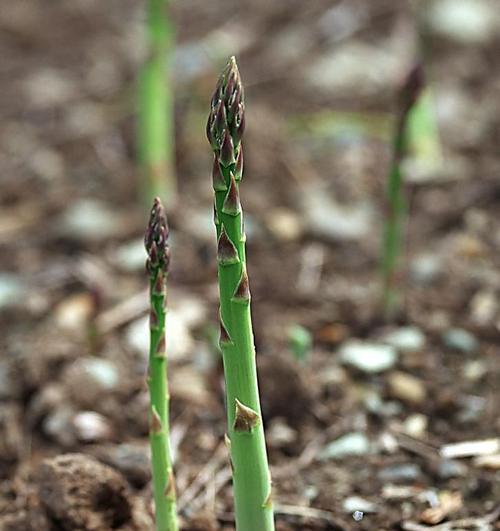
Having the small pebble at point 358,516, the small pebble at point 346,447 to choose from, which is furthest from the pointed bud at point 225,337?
the small pebble at point 346,447

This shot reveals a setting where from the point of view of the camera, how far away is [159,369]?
160 centimetres

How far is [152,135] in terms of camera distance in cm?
294

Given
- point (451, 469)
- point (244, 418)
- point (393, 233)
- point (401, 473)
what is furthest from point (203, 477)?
point (393, 233)

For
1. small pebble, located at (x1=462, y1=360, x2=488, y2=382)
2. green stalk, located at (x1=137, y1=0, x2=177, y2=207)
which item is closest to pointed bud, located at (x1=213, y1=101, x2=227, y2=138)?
small pebble, located at (x1=462, y1=360, x2=488, y2=382)

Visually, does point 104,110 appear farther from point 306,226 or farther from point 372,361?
point 372,361

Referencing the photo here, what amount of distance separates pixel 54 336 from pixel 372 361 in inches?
32.4

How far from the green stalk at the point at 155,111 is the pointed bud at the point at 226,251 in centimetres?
149

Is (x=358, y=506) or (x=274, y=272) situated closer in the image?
(x=358, y=506)

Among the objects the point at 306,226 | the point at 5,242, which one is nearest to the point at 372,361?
the point at 306,226

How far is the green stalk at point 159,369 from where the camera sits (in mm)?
1575

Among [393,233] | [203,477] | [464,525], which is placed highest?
[393,233]

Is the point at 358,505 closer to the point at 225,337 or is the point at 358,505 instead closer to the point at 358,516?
the point at 358,516

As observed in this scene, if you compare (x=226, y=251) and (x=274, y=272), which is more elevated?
(x=274, y=272)

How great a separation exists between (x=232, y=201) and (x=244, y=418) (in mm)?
336
